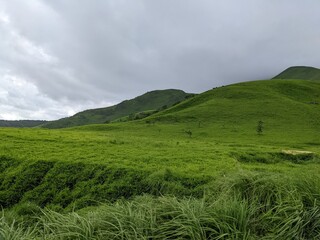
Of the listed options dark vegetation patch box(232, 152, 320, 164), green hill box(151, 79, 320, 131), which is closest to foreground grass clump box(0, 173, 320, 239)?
dark vegetation patch box(232, 152, 320, 164)

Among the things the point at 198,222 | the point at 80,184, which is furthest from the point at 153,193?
Result: the point at 198,222

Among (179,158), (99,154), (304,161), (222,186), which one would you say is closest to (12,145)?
(99,154)

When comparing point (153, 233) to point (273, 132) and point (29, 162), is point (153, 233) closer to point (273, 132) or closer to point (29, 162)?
point (29, 162)

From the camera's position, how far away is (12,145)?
68.3 feet

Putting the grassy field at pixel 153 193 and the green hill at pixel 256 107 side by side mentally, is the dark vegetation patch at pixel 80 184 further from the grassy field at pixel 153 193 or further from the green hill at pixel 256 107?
the green hill at pixel 256 107

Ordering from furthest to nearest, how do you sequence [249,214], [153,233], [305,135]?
[305,135], [249,214], [153,233]

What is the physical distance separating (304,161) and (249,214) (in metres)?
17.6

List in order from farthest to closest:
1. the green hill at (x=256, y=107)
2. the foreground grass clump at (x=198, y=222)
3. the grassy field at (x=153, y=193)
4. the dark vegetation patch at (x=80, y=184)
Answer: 1. the green hill at (x=256, y=107)
2. the dark vegetation patch at (x=80, y=184)
3. the grassy field at (x=153, y=193)
4. the foreground grass clump at (x=198, y=222)

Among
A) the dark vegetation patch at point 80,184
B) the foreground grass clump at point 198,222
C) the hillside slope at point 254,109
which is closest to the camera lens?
the foreground grass clump at point 198,222

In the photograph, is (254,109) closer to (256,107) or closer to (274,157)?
(256,107)

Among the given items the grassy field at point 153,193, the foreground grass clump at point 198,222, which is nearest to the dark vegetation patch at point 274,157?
the grassy field at point 153,193

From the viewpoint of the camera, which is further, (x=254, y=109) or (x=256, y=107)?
(x=256, y=107)

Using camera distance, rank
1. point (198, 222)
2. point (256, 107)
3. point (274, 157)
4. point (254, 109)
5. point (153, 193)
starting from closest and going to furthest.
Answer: point (198, 222)
point (153, 193)
point (274, 157)
point (254, 109)
point (256, 107)

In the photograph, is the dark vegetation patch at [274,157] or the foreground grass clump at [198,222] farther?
the dark vegetation patch at [274,157]
